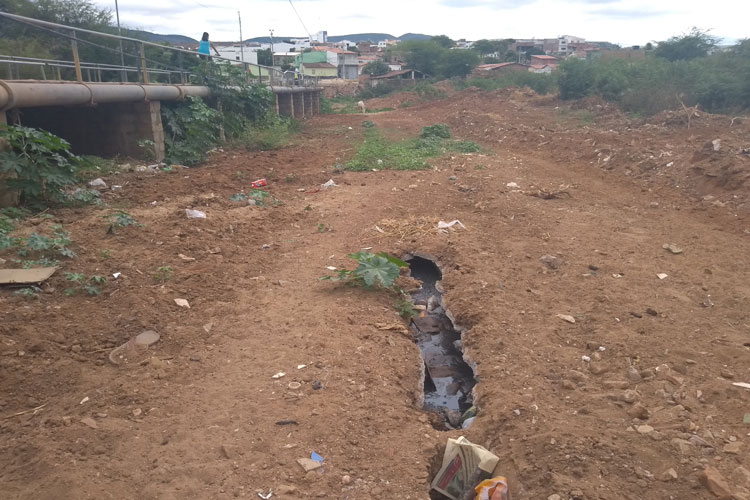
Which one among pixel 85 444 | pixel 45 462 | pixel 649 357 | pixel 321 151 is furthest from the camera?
pixel 321 151

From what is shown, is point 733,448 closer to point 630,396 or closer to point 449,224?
point 630,396

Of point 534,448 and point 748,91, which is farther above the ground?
point 748,91

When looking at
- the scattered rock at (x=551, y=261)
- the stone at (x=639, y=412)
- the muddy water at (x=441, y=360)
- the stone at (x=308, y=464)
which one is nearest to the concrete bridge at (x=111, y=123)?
the muddy water at (x=441, y=360)

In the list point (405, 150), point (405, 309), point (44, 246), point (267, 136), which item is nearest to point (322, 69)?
point (267, 136)

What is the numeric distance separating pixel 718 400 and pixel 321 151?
11.2 metres

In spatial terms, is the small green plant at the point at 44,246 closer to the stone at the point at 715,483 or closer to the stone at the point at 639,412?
the stone at the point at 639,412

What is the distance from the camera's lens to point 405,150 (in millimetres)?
12570

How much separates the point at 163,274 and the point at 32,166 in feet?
8.08

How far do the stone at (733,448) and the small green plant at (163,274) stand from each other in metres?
4.26

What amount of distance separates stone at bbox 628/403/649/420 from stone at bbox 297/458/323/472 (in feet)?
6.11

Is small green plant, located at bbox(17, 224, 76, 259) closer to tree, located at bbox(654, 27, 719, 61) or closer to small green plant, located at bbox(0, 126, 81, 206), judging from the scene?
small green plant, located at bbox(0, 126, 81, 206)

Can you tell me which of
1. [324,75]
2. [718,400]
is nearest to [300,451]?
[718,400]

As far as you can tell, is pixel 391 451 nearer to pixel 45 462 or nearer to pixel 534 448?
pixel 534 448

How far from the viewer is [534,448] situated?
2.88 meters
